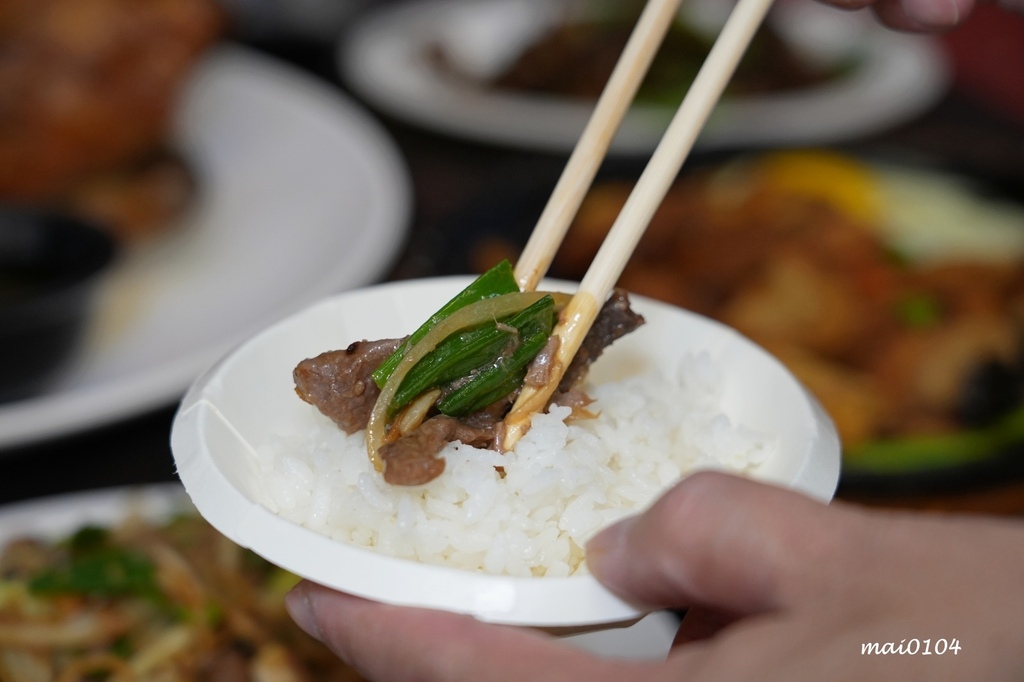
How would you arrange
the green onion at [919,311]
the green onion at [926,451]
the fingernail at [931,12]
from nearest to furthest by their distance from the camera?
the fingernail at [931,12], the green onion at [926,451], the green onion at [919,311]

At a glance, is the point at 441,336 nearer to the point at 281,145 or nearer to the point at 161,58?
the point at 161,58

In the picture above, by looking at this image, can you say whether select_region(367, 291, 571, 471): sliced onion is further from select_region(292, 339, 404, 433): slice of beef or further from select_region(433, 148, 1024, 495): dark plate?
select_region(433, 148, 1024, 495): dark plate

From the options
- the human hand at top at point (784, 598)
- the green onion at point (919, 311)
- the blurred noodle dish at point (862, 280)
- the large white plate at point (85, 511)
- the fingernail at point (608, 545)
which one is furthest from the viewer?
the green onion at point (919, 311)

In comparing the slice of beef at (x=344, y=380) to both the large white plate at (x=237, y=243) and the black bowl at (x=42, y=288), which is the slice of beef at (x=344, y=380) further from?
the black bowl at (x=42, y=288)

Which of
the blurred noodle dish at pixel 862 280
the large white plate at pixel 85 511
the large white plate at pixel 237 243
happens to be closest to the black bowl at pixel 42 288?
the large white plate at pixel 237 243

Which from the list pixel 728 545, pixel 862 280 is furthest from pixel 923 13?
pixel 728 545

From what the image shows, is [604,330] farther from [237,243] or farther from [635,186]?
[237,243]
